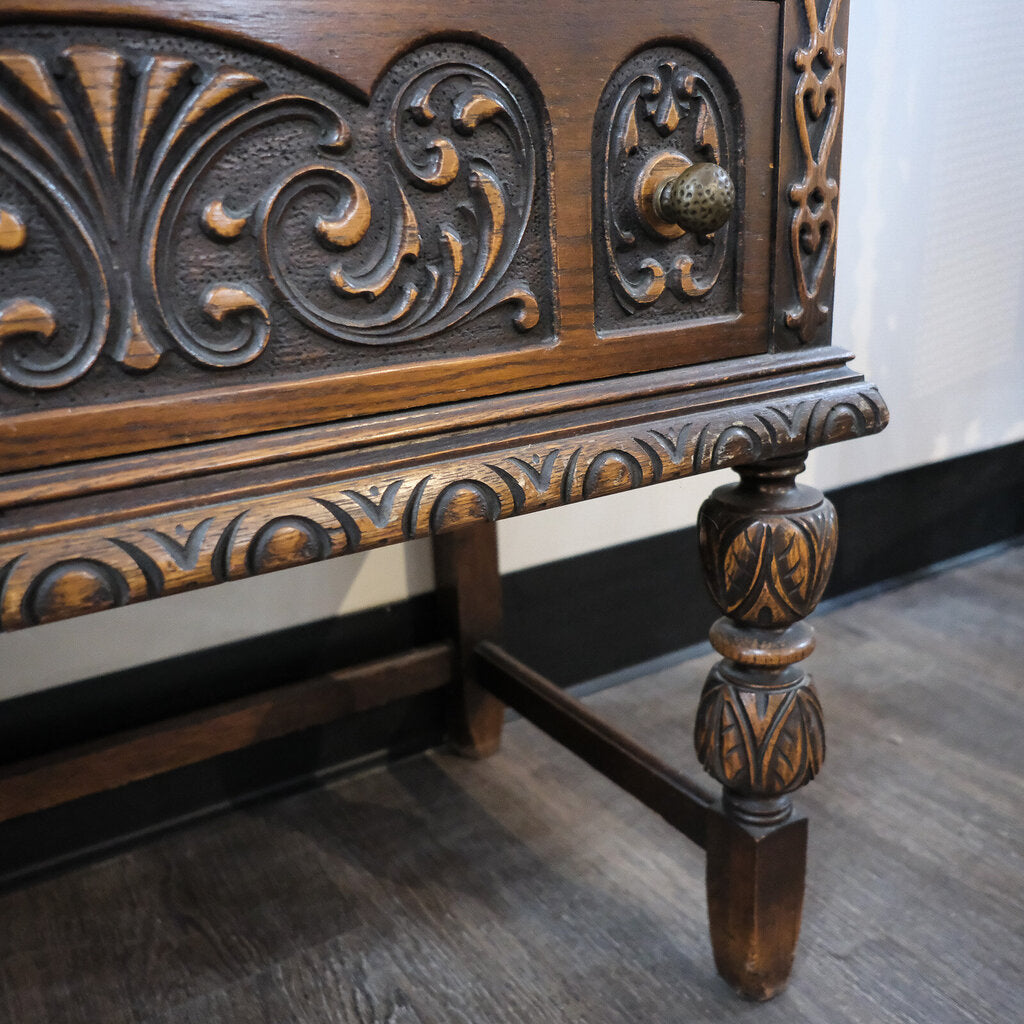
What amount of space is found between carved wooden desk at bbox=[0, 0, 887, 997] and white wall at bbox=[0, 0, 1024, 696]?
534 millimetres

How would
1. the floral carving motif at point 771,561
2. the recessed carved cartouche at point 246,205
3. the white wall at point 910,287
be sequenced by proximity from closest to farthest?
the recessed carved cartouche at point 246,205, the floral carving motif at point 771,561, the white wall at point 910,287

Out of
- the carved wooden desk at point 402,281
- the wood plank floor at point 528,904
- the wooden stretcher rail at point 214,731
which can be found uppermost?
the carved wooden desk at point 402,281

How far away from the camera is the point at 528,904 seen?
831 mm

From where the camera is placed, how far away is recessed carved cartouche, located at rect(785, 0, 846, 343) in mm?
553

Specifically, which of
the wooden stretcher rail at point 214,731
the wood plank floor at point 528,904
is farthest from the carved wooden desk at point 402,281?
the wooden stretcher rail at point 214,731

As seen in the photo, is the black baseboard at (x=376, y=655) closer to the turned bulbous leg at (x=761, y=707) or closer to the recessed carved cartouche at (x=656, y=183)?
the turned bulbous leg at (x=761, y=707)

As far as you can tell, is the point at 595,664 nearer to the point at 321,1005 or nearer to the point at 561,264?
the point at 321,1005

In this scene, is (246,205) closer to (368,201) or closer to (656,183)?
(368,201)

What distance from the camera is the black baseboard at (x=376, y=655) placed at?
913 millimetres

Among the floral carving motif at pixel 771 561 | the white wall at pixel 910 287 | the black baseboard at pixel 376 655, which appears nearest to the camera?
the floral carving motif at pixel 771 561

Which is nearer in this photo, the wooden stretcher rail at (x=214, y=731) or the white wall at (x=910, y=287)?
the wooden stretcher rail at (x=214, y=731)

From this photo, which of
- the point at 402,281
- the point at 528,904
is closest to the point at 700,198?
the point at 402,281

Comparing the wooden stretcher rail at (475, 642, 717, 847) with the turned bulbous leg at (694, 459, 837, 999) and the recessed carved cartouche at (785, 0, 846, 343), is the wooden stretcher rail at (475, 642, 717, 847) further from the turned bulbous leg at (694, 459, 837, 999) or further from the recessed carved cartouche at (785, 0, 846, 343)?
the recessed carved cartouche at (785, 0, 846, 343)

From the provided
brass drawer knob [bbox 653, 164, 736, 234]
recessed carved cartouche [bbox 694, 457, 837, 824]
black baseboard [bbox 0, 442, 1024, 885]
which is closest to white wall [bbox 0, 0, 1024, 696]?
black baseboard [bbox 0, 442, 1024, 885]
